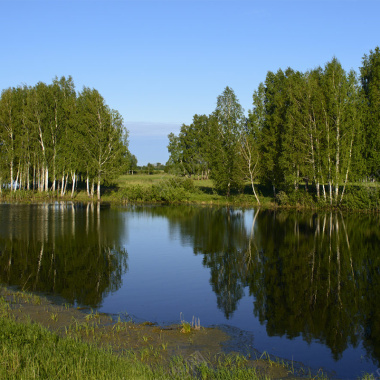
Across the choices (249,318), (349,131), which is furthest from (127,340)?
(349,131)

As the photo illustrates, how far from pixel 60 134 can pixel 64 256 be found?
44.8m

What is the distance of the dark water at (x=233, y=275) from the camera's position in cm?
1290

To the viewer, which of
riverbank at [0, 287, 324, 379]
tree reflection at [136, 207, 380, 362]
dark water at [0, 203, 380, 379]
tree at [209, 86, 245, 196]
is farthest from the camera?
tree at [209, 86, 245, 196]

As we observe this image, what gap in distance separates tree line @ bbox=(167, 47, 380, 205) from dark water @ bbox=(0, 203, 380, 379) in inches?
501

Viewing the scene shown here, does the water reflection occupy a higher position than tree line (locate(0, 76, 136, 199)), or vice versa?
tree line (locate(0, 76, 136, 199))

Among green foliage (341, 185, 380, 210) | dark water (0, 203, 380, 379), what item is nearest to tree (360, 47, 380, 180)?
green foliage (341, 185, 380, 210)

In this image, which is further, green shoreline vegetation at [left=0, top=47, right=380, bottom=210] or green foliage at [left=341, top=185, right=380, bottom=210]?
green shoreline vegetation at [left=0, top=47, right=380, bottom=210]

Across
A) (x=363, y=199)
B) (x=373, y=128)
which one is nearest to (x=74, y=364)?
(x=363, y=199)

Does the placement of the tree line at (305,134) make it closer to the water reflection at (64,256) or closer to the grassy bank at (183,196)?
the grassy bank at (183,196)

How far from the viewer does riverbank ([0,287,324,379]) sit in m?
7.95

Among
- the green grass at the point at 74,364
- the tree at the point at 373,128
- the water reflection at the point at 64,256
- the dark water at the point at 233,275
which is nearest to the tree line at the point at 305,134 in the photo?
the tree at the point at 373,128

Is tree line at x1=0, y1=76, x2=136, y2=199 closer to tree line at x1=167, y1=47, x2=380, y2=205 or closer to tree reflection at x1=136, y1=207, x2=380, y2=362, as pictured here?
tree line at x1=167, y1=47, x2=380, y2=205

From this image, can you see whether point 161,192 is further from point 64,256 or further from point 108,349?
point 108,349

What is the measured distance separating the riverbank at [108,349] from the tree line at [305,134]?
3992 cm
